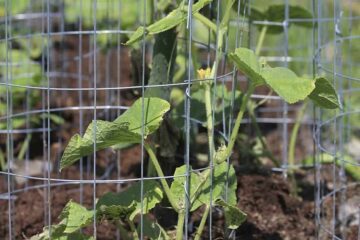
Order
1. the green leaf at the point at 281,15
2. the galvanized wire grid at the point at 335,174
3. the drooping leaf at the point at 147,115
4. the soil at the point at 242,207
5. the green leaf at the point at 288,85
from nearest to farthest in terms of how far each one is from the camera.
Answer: the green leaf at the point at 288,85
the drooping leaf at the point at 147,115
the galvanized wire grid at the point at 335,174
the soil at the point at 242,207
the green leaf at the point at 281,15

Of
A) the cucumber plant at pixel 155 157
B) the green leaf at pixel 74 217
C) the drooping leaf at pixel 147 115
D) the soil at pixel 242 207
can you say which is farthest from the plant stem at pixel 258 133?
the green leaf at pixel 74 217

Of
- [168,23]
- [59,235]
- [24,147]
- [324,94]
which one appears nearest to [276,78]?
[324,94]

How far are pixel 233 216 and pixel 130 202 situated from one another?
33 centimetres

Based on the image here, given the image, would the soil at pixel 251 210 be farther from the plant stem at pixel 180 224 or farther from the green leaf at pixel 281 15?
the green leaf at pixel 281 15

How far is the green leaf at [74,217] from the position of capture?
2287 millimetres

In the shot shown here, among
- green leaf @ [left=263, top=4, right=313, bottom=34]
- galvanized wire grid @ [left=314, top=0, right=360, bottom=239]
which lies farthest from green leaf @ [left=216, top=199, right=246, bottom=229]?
green leaf @ [left=263, top=4, right=313, bottom=34]

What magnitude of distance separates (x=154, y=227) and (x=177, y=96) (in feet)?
4.02

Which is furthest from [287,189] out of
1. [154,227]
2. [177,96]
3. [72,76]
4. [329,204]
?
[72,76]

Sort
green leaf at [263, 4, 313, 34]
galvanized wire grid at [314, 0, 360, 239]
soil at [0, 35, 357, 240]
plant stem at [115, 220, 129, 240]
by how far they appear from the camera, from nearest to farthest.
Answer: plant stem at [115, 220, 129, 240] < galvanized wire grid at [314, 0, 360, 239] < soil at [0, 35, 357, 240] < green leaf at [263, 4, 313, 34]

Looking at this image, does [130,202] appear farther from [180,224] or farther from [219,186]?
[219,186]

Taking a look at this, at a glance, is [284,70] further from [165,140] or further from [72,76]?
[72,76]

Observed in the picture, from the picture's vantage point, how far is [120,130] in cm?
215

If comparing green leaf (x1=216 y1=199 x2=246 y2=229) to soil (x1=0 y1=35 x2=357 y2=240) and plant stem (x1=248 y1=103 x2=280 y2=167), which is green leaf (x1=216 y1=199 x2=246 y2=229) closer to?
soil (x1=0 y1=35 x2=357 y2=240)

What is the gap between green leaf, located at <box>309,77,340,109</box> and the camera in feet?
7.24
